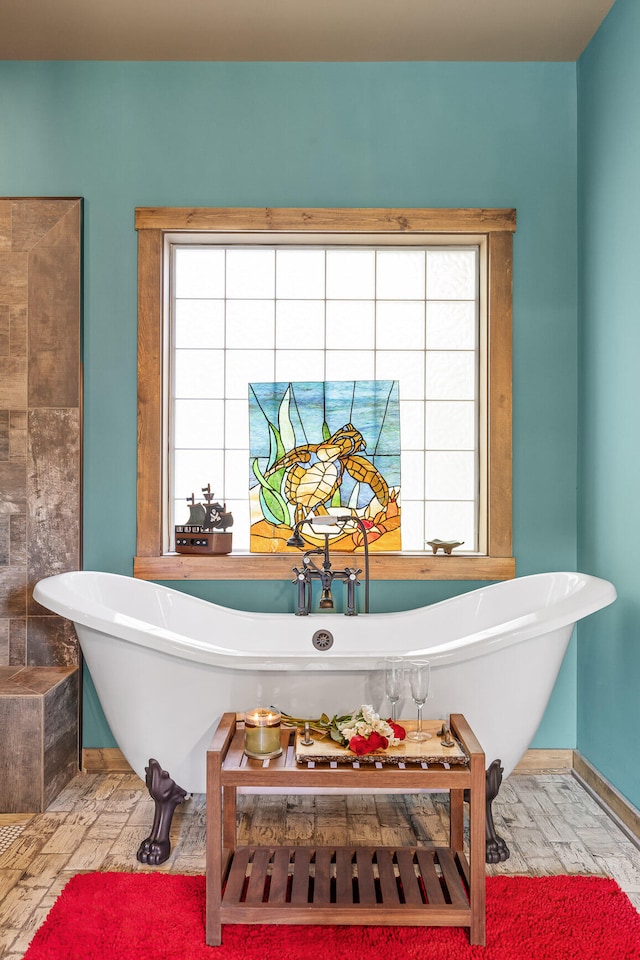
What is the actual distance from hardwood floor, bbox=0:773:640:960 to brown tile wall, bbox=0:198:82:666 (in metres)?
0.71

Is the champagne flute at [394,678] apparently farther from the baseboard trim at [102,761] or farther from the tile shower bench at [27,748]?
the baseboard trim at [102,761]

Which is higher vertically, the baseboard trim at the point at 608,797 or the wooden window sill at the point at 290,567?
the wooden window sill at the point at 290,567

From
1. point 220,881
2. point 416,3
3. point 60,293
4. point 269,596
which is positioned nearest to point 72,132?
point 60,293

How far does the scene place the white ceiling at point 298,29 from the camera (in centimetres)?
277

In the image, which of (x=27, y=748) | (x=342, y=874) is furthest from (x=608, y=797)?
(x=27, y=748)

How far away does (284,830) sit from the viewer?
8.00ft

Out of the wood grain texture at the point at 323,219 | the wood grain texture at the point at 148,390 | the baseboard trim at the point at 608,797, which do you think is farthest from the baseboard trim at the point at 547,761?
the wood grain texture at the point at 323,219

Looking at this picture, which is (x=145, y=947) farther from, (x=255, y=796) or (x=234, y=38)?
(x=234, y=38)

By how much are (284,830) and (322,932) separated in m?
0.57

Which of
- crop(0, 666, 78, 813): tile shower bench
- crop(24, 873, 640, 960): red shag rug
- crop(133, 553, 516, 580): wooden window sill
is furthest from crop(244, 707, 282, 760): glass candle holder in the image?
crop(133, 553, 516, 580): wooden window sill

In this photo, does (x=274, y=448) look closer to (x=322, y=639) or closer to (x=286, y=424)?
(x=286, y=424)

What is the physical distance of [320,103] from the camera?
313 centimetres

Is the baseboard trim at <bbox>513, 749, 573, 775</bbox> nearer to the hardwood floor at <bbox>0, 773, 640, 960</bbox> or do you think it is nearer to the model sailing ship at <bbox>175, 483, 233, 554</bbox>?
the hardwood floor at <bbox>0, 773, 640, 960</bbox>

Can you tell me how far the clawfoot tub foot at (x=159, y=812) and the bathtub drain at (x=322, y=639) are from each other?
0.75 meters
